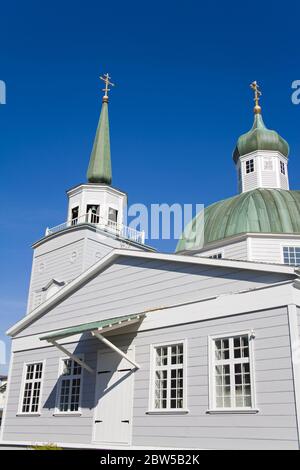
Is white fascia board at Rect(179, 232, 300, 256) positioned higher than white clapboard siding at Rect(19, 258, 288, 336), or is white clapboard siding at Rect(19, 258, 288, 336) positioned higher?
white fascia board at Rect(179, 232, 300, 256)

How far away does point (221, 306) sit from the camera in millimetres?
11406

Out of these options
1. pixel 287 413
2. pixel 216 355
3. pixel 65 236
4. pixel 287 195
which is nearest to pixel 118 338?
pixel 216 355

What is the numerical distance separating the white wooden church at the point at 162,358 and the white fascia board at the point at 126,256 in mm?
33

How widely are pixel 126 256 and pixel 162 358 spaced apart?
129 inches

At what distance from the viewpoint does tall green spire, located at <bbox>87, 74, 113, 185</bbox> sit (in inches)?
1232

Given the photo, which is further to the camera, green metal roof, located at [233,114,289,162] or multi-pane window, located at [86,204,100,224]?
multi-pane window, located at [86,204,100,224]

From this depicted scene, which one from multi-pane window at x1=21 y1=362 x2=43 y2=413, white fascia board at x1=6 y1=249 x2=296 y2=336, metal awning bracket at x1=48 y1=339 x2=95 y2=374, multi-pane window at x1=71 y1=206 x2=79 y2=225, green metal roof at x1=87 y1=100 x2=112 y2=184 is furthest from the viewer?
green metal roof at x1=87 y1=100 x2=112 y2=184

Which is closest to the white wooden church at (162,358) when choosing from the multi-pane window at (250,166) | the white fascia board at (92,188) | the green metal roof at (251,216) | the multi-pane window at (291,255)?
the multi-pane window at (291,255)

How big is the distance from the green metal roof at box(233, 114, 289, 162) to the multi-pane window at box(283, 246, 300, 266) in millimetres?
8511

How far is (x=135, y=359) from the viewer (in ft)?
42.0

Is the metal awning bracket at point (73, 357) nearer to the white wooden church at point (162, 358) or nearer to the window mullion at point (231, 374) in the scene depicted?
the white wooden church at point (162, 358)

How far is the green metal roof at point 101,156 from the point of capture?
31.3 meters

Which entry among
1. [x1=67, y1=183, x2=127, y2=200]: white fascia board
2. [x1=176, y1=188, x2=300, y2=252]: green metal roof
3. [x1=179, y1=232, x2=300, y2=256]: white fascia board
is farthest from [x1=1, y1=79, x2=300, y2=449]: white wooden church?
[x1=67, y1=183, x2=127, y2=200]: white fascia board

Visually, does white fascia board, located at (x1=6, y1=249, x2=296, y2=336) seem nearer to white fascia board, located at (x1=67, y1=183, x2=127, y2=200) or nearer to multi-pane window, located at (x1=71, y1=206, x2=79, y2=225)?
multi-pane window, located at (x1=71, y1=206, x2=79, y2=225)
